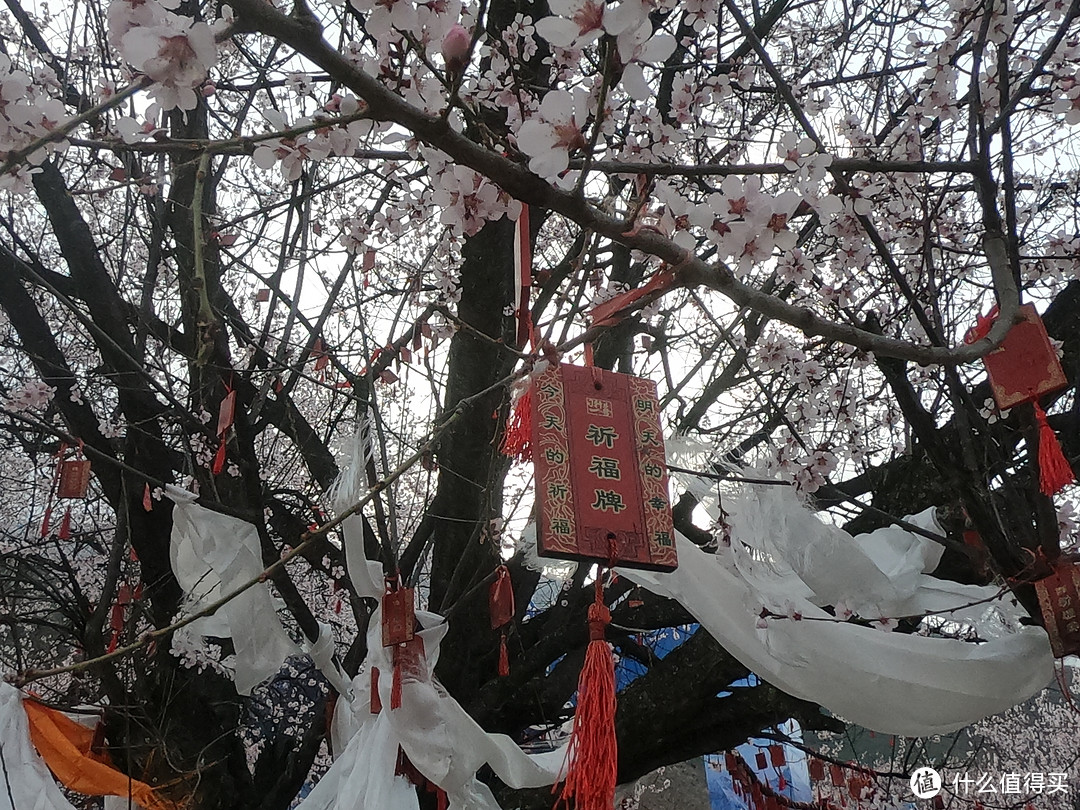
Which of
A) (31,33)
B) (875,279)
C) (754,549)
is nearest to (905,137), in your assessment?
(875,279)

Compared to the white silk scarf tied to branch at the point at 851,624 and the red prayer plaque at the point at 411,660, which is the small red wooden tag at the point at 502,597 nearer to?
the red prayer plaque at the point at 411,660

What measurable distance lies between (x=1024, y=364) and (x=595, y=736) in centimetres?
154

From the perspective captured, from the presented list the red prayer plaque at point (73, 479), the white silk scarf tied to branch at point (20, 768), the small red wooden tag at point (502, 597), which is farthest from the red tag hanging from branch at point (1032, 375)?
the red prayer plaque at point (73, 479)

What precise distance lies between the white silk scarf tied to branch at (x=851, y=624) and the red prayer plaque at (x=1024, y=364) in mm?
794

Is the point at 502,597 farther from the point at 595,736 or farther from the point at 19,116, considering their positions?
the point at 19,116

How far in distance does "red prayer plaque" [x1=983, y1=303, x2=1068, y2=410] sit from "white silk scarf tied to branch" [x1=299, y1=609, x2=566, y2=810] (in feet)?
6.39

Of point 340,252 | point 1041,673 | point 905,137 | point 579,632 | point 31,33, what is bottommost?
point 1041,673

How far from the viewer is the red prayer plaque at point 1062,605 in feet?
7.38

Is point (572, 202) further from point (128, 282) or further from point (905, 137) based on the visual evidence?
point (128, 282)

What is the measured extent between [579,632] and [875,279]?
2471 mm

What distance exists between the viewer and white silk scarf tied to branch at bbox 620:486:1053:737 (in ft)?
8.53

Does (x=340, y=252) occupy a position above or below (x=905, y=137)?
above

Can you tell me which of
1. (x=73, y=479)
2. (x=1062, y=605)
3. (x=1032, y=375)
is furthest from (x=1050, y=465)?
(x=73, y=479)

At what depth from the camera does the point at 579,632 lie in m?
3.89
